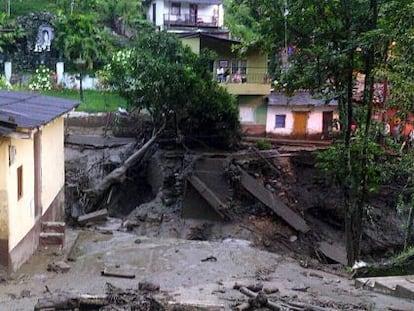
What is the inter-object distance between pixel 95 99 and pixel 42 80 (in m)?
3.42

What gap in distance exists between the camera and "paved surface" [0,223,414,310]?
10.2 m

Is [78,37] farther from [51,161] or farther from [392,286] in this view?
[392,286]

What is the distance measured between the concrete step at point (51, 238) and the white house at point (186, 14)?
35.5 m

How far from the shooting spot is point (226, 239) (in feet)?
71.3

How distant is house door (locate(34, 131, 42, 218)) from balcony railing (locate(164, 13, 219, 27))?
35352mm

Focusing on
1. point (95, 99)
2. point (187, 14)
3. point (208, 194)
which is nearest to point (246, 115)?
point (95, 99)

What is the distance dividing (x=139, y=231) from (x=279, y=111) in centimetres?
1397

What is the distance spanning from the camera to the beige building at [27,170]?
11578 millimetres

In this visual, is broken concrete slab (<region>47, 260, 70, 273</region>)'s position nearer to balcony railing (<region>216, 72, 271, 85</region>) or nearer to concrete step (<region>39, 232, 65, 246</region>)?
concrete step (<region>39, 232, 65, 246</region>)

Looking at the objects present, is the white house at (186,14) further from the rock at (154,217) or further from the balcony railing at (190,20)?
the rock at (154,217)

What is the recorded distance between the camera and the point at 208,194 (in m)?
23.5

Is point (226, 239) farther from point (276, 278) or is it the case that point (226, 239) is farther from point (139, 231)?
point (276, 278)

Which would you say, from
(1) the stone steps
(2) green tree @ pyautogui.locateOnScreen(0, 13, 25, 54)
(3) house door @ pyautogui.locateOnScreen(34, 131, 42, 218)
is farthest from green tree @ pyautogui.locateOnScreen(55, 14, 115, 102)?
(1) the stone steps

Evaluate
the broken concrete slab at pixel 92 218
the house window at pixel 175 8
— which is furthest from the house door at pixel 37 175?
the house window at pixel 175 8
